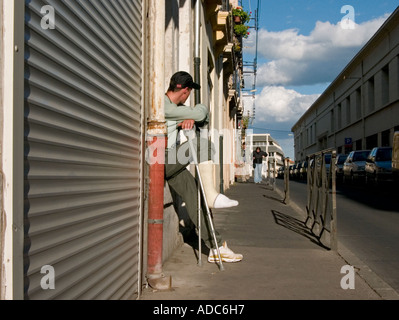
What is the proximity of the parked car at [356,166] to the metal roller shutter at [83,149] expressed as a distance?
2329 cm

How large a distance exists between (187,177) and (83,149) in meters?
2.34

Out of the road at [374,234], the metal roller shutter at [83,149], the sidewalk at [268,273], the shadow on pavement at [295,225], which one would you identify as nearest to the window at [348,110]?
the road at [374,234]

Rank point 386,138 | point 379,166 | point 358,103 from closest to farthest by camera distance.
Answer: point 379,166 → point 386,138 → point 358,103

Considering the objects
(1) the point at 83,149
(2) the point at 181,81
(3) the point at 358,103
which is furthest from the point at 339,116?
(1) the point at 83,149

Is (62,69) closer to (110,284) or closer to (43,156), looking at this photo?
(43,156)

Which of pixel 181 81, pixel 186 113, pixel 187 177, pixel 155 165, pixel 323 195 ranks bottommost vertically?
pixel 323 195

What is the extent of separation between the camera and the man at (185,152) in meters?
4.73

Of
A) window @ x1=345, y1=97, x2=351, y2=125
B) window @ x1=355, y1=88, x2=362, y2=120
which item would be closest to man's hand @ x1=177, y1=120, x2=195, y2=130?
window @ x1=355, y1=88, x2=362, y2=120

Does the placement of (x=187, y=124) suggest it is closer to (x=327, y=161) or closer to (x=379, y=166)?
(x=327, y=161)

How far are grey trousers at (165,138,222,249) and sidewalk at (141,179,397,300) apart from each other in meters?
0.46

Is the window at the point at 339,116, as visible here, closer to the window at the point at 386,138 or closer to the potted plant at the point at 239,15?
the window at the point at 386,138

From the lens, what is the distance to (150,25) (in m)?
4.31

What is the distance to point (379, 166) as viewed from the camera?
20.6 metres

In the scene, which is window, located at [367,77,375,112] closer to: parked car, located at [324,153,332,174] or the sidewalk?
the sidewalk
